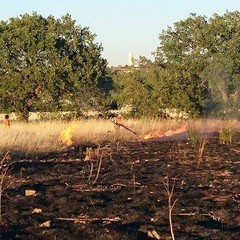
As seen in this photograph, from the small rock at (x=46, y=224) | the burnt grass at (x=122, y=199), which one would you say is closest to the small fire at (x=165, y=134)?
the burnt grass at (x=122, y=199)

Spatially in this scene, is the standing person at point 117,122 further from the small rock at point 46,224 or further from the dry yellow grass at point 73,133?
the small rock at point 46,224

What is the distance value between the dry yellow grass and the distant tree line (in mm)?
2819

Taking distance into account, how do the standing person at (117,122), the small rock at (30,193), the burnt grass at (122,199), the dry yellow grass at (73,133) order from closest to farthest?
the burnt grass at (122,199)
the small rock at (30,193)
the dry yellow grass at (73,133)
the standing person at (117,122)

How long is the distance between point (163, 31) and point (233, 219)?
32.5 meters

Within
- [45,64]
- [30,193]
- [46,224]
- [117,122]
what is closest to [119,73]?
[45,64]

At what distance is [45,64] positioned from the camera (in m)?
34.5

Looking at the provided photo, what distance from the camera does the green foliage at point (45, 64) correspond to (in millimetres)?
33844

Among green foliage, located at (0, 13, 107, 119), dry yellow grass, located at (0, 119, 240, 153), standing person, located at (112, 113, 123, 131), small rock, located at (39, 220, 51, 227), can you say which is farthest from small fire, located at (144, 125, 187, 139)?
small rock, located at (39, 220, 51, 227)

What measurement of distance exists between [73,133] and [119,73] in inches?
568

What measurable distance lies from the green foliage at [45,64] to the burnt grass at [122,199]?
1760cm

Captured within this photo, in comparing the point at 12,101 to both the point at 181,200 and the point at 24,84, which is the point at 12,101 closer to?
the point at 24,84

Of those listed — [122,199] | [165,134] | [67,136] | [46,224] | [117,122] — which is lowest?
[165,134]

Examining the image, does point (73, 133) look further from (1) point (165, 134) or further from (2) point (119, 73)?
(2) point (119, 73)

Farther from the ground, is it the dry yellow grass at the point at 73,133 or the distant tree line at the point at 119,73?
the distant tree line at the point at 119,73
